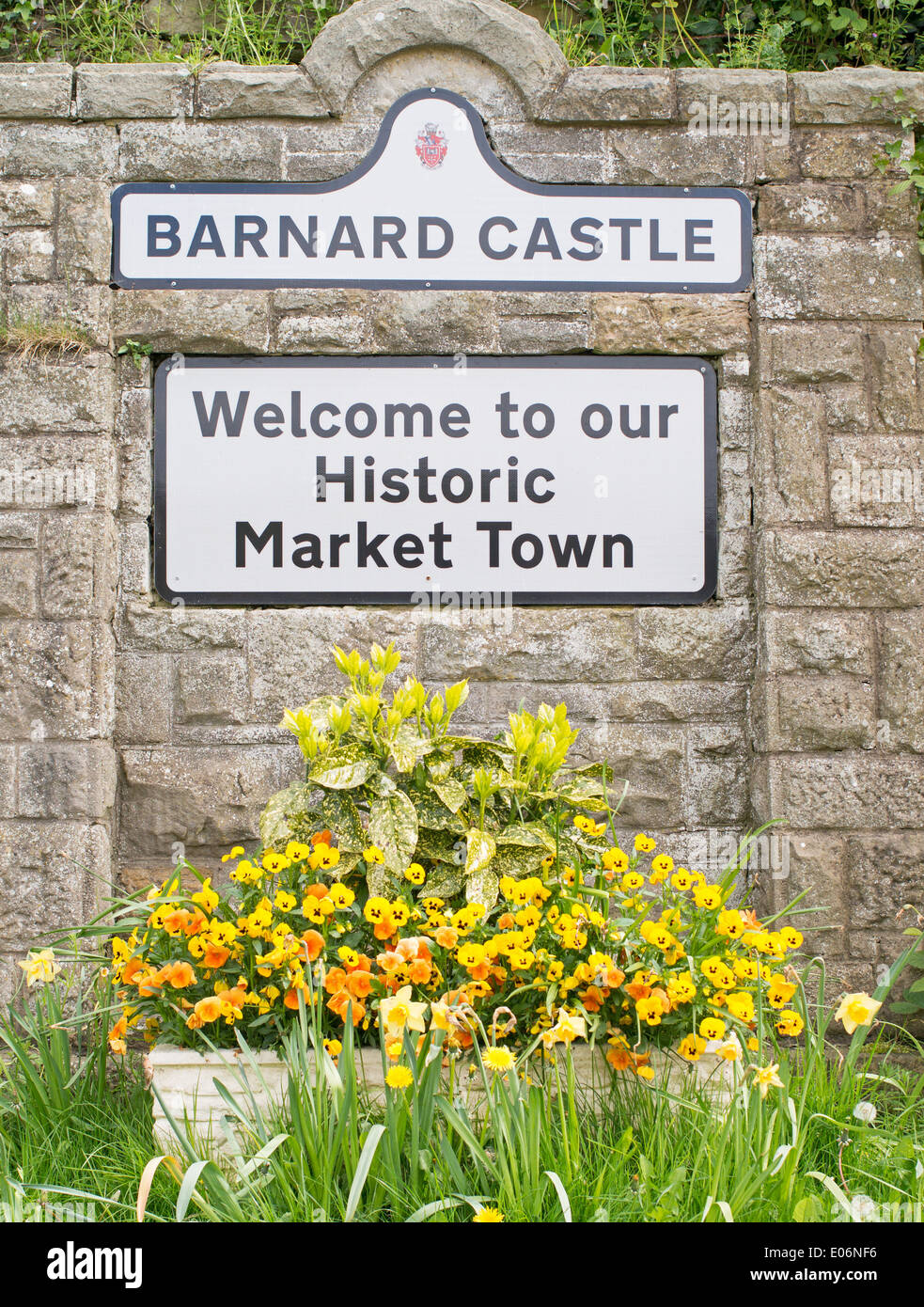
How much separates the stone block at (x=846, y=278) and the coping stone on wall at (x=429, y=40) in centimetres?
91

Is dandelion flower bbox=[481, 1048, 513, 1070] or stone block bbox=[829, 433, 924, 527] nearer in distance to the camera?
dandelion flower bbox=[481, 1048, 513, 1070]

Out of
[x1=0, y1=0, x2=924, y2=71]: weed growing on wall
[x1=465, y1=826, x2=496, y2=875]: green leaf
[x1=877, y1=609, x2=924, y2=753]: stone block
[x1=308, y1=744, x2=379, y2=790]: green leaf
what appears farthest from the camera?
[x1=0, y1=0, x2=924, y2=71]: weed growing on wall

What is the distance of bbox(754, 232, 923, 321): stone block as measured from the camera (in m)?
2.95

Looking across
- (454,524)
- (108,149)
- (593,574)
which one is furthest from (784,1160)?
(108,149)

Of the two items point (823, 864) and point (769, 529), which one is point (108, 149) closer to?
point (769, 529)

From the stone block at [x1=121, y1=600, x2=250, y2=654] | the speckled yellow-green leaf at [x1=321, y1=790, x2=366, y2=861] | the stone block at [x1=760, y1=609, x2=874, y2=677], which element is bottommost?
the speckled yellow-green leaf at [x1=321, y1=790, x2=366, y2=861]

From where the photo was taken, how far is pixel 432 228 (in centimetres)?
299

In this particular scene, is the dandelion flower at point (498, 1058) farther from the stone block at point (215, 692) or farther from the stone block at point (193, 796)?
the stone block at point (215, 692)

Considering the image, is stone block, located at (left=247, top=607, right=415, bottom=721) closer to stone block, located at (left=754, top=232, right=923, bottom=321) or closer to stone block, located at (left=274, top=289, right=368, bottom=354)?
stone block, located at (left=274, top=289, right=368, bottom=354)

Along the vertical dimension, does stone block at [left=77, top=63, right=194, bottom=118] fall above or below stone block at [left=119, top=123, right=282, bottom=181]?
above

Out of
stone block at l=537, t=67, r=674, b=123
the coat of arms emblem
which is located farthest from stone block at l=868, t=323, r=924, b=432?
the coat of arms emblem

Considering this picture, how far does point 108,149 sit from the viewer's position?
2947 millimetres

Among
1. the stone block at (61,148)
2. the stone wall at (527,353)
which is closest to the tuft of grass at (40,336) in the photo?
the stone wall at (527,353)

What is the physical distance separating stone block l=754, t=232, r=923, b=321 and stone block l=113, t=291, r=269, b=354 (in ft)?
5.30
